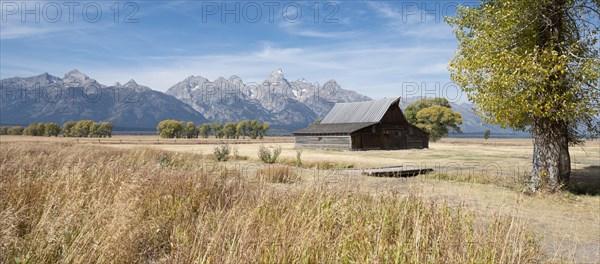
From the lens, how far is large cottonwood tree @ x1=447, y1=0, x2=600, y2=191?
12789 mm

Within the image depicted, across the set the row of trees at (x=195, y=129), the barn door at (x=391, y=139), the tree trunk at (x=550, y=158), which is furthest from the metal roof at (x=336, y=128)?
the row of trees at (x=195, y=129)

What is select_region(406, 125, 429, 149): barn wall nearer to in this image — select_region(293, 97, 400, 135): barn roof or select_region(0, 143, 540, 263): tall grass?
select_region(293, 97, 400, 135): barn roof

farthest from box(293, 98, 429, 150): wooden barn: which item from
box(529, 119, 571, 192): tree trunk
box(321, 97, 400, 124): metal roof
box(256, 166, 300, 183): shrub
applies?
box(529, 119, 571, 192): tree trunk

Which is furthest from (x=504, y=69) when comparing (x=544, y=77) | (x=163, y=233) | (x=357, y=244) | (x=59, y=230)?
(x=59, y=230)

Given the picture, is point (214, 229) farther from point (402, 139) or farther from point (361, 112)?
point (402, 139)

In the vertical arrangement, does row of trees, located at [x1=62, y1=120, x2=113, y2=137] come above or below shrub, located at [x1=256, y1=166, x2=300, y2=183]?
above

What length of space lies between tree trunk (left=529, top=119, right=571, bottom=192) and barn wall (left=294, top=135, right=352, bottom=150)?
33230 mm

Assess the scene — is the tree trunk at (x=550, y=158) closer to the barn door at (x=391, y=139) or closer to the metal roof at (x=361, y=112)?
the metal roof at (x=361, y=112)

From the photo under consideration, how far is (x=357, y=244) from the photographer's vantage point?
4742 mm

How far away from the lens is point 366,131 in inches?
1956

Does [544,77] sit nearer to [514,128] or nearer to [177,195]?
[514,128]

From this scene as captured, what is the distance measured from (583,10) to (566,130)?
443 cm

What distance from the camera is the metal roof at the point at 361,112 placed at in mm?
51594

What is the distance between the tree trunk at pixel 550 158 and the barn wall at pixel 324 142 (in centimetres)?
3323
